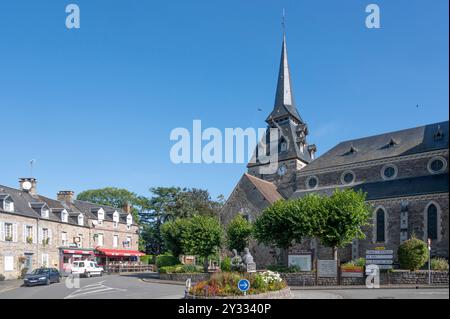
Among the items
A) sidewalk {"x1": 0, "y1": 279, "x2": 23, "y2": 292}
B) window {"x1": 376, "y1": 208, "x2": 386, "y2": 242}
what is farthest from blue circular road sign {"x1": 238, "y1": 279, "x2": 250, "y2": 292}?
window {"x1": 376, "y1": 208, "x2": 386, "y2": 242}

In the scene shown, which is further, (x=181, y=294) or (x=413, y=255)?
(x=413, y=255)

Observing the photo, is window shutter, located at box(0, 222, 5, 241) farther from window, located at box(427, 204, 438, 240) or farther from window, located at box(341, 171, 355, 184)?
window, located at box(427, 204, 438, 240)

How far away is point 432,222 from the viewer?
32.2m

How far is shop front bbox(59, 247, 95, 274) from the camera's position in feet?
133

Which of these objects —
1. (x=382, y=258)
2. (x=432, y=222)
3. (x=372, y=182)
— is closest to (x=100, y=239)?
(x=372, y=182)

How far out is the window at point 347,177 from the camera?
41.1 metres

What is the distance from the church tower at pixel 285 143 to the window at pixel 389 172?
1064 cm

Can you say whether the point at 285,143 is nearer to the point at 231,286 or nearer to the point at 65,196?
the point at 65,196

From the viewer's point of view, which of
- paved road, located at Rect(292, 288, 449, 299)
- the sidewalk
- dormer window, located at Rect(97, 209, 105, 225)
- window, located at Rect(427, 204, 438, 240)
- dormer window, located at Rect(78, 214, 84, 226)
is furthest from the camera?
dormer window, located at Rect(97, 209, 105, 225)

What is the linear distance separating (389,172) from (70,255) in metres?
33.2

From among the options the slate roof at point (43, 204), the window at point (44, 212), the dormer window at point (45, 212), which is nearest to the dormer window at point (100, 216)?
the slate roof at point (43, 204)
